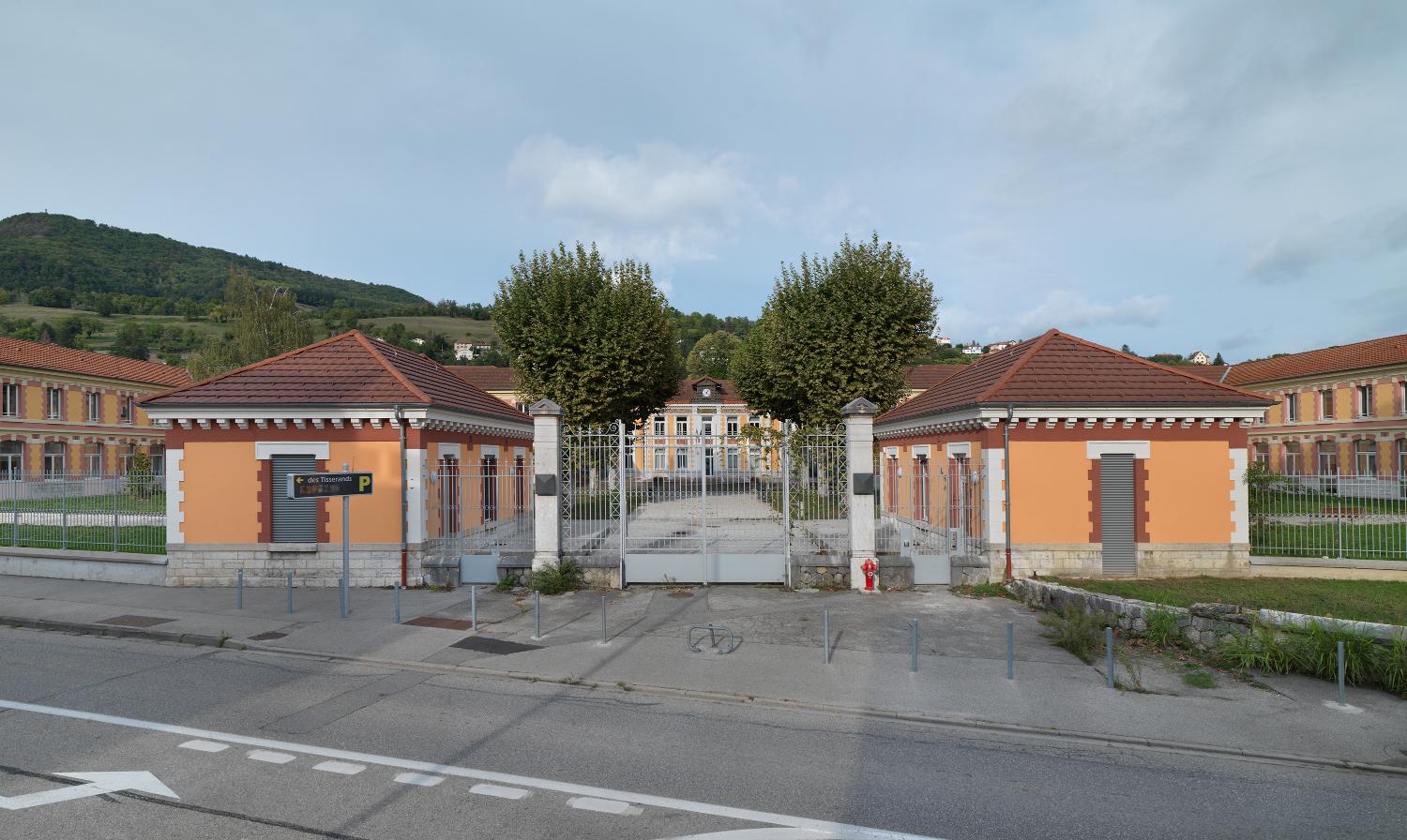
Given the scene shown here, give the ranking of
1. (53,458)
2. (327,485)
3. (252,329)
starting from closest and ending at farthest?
(327,485) → (53,458) → (252,329)

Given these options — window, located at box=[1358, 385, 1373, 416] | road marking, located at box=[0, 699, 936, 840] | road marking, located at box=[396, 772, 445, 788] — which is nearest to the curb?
road marking, located at box=[0, 699, 936, 840]

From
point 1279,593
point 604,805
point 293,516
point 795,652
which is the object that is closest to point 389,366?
point 293,516

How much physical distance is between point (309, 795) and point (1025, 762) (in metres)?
6.87

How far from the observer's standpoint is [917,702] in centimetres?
867

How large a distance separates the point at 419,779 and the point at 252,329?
45131 mm

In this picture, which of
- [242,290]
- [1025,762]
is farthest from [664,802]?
[242,290]

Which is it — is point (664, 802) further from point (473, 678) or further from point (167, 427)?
point (167, 427)

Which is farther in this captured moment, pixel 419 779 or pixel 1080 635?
pixel 1080 635

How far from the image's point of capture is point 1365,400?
4034cm

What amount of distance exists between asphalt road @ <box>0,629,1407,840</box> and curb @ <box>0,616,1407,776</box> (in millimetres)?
163


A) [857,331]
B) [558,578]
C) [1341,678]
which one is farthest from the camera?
[857,331]

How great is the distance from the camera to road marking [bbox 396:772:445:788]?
643 centimetres

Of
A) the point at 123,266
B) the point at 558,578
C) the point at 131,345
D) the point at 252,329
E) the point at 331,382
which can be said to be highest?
the point at 123,266

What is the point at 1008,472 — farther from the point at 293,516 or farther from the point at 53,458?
the point at 53,458
